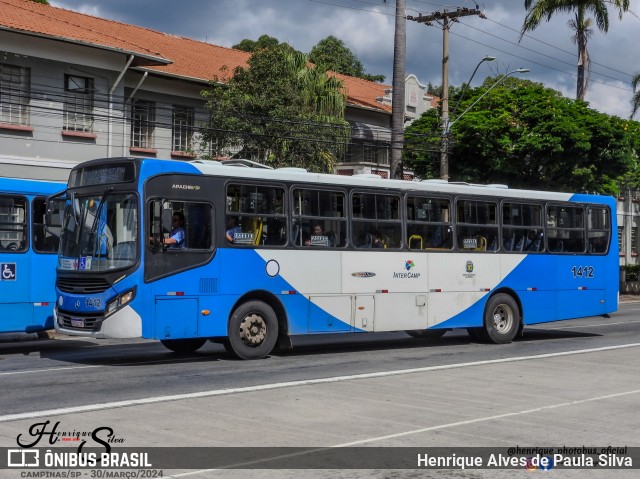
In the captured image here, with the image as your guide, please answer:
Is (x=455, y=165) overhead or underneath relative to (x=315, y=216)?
overhead

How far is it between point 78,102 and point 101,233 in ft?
53.0

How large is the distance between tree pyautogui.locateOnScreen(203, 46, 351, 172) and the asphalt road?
12.8 meters

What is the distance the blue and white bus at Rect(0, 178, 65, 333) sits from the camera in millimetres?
17734

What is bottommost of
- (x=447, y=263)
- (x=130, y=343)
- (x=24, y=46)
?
(x=130, y=343)

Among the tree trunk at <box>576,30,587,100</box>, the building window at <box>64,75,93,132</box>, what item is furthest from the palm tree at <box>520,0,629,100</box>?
the building window at <box>64,75,93,132</box>

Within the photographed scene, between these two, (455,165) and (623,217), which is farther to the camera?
(623,217)

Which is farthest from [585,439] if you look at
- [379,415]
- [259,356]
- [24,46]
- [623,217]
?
[623,217]

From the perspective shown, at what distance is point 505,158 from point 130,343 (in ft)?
65.5

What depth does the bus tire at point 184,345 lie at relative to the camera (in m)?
17.6

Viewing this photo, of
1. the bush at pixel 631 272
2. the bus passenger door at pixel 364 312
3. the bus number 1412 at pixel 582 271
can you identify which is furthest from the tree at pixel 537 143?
the bus passenger door at pixel 364 312

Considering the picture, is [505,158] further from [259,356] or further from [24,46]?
[259,356]

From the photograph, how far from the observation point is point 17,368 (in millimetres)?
15305

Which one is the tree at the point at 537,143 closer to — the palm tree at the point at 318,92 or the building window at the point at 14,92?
the palm tree at the point at 318,92

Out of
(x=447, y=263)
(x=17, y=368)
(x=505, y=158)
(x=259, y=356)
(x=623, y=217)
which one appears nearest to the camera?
(x=17, y=368)
